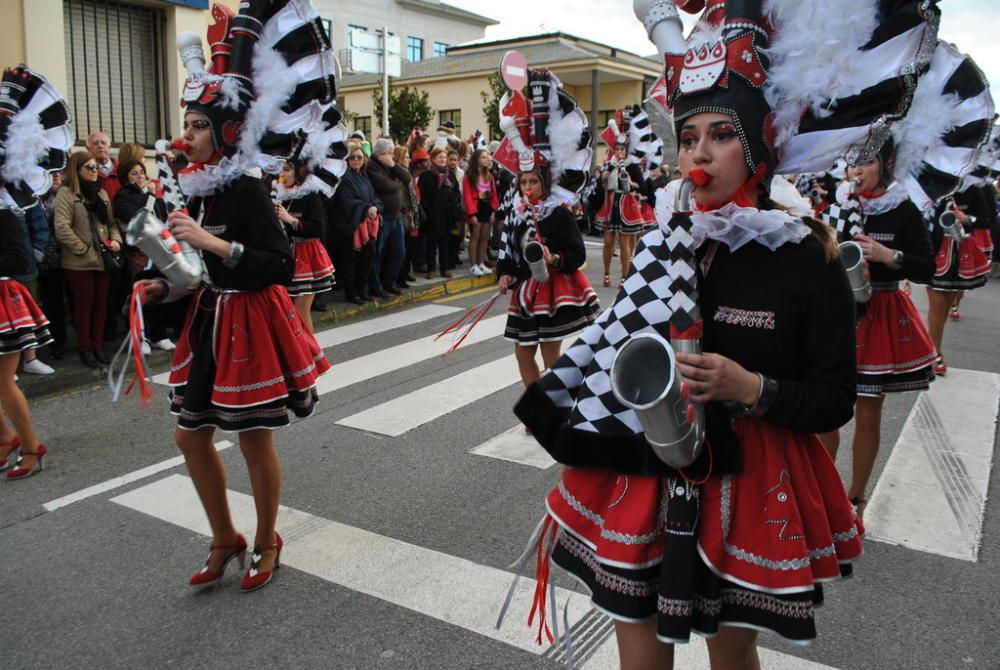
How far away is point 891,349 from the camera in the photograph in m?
4.19

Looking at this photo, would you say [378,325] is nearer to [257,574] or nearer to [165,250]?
[257,574]

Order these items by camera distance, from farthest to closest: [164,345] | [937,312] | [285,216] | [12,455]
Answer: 1. [164,345]
2. [937,312]
3. [285,216]
4. [12,455]

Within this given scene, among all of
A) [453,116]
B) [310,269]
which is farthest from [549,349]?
[453,116]

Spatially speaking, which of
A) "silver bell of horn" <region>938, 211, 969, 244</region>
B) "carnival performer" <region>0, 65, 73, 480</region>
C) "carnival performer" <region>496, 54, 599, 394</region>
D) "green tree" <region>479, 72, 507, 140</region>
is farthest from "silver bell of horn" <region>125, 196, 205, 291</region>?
"green tree" <region>479, 72, 507, 140</region>

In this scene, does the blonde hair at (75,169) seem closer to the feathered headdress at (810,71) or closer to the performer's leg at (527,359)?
the performer's leg at (527,359)

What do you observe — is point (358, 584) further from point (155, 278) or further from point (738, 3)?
point (738, 3)

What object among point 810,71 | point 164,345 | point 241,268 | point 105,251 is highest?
point 810,71

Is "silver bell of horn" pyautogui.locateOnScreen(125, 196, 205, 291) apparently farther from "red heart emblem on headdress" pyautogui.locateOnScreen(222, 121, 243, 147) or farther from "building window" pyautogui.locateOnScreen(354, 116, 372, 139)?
"building window" pyautogui.locateOnScreen(354, 116, 372, 139)

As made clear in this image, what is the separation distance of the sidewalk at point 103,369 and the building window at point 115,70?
4113mm

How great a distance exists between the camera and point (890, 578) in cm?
380

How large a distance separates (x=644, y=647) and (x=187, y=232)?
7.83ft

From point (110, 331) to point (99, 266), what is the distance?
1.01m

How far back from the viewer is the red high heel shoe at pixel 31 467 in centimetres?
499

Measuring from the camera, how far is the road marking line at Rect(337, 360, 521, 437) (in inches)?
236
